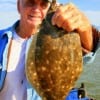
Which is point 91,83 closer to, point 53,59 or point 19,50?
point 19,50

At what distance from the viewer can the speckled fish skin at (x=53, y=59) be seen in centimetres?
308

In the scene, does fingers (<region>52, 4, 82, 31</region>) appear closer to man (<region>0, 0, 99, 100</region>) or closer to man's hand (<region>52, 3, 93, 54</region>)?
man's hand (<region>52, 3, 93, 54</region>)

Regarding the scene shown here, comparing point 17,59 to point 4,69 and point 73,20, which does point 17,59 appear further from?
point 73,20

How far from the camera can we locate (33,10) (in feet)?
15.2

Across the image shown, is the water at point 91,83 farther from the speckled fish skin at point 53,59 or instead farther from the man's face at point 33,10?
the speckled fish skin at point 53,59

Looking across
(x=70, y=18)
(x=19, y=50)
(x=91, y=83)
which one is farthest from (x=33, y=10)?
(x=91, y=83)

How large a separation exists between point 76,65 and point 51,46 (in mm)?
233

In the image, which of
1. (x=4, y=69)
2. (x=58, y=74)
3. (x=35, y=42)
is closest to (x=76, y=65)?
(x=58, y=74)

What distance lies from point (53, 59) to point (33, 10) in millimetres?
1635

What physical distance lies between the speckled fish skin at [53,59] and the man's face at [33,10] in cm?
140

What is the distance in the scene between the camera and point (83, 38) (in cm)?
361

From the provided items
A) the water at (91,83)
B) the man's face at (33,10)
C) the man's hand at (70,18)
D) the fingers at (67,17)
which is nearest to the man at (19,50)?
the man's face at (33,10)

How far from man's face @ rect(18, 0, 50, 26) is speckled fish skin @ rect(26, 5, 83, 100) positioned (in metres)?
1.40

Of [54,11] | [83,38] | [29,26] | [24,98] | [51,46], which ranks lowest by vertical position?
[24,98]
